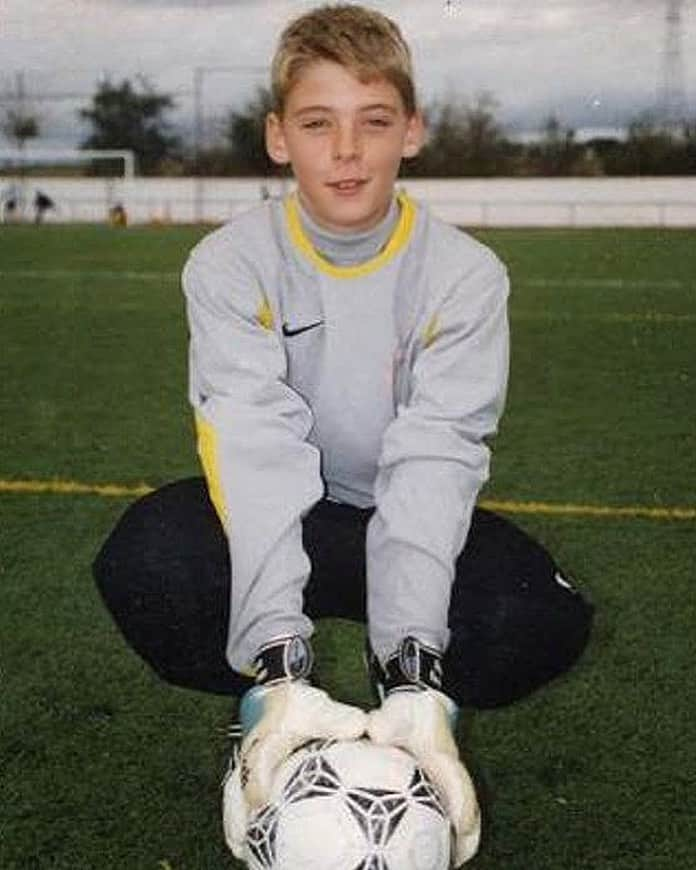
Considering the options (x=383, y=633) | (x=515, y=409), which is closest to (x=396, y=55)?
(x=383, y=633)

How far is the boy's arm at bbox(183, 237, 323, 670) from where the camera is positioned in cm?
235

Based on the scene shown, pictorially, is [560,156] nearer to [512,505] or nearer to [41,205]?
[41,205]

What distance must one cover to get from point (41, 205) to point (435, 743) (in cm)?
3878

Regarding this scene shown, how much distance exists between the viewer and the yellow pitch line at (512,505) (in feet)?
17.0

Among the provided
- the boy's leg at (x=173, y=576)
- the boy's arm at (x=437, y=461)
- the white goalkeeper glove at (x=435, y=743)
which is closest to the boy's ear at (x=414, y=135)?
the boy's arm at (x=437, y=461)

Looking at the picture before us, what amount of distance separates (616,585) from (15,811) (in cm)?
205

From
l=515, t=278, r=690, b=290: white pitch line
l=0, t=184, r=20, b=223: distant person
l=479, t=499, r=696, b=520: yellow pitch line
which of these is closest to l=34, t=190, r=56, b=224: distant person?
l=0, t=184, r=20, b=223: distant person

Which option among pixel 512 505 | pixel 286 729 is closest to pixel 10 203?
pixel 512 505

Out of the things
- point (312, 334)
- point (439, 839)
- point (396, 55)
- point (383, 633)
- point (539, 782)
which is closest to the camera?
point (439, 839)

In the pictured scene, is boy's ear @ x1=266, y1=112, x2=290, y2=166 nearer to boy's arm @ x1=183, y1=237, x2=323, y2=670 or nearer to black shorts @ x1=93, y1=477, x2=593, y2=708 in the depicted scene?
boy's arm @ x1=183, y1=237, x2=323, y2=670

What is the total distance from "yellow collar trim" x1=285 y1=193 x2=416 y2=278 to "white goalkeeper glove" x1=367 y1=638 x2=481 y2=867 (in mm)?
825

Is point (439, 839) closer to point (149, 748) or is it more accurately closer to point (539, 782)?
point (539, 782)

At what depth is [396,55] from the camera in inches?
101

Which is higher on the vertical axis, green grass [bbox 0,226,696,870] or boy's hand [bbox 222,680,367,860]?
boy's hand [bbox 222,680,367,860]
